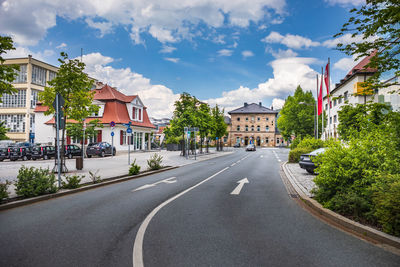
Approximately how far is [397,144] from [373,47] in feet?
7.62

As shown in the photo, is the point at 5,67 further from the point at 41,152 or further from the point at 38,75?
the point at 38,75

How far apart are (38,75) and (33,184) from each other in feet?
182

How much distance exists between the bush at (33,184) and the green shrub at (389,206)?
27.7 feet

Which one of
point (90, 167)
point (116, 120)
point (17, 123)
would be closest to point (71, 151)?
point (116, 120)

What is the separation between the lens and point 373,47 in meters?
5.99

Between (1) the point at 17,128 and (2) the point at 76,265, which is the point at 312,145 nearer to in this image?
(2) the point at 76,265

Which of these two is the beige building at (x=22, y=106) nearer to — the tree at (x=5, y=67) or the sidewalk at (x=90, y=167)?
the sidewalk at (x=90, y=167)

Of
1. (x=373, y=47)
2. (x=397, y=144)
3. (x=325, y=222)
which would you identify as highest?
(x=373, y=47)

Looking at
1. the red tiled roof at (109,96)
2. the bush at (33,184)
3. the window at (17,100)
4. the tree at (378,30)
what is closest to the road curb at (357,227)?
the tree at (378,30)

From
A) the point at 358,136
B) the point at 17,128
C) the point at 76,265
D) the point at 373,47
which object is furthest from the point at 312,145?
the point at 17,128

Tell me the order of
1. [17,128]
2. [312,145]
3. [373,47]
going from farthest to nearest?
[17,128]
[312,145]
[373,47]

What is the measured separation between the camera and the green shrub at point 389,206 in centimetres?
436

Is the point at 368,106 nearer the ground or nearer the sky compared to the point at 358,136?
nearer the sky

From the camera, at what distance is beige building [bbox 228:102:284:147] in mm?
88500
